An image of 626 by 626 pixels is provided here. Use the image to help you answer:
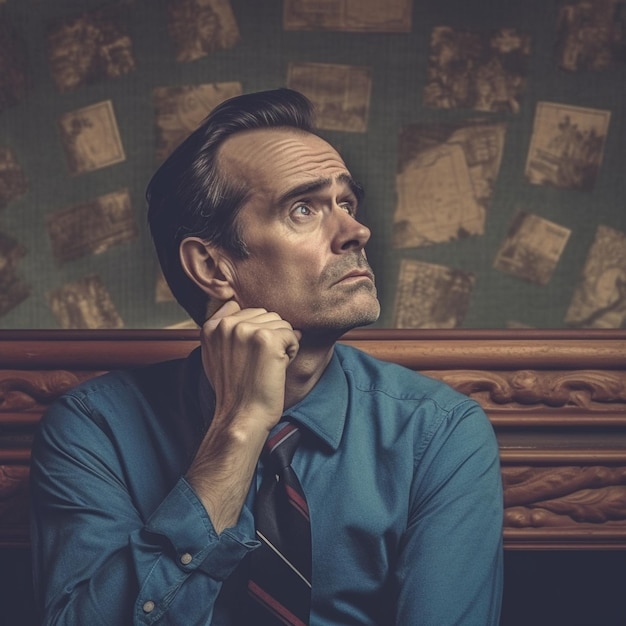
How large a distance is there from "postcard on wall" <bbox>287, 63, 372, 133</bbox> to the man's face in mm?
330

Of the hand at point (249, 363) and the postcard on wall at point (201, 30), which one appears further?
the postcard on wall at point (201, 30)

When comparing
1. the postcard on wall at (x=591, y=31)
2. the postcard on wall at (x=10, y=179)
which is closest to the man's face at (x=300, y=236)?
the postcard on wall at (x=10, y=179)

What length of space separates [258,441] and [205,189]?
1.69 feet

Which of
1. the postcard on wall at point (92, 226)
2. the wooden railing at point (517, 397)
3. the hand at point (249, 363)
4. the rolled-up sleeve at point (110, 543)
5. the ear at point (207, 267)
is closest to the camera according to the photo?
the rolled-up sleeve at point (110, 543)

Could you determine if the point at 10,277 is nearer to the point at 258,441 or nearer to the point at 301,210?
the point at 301,210

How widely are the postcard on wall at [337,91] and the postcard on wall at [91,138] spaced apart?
404mm

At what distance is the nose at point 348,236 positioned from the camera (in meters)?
1.59

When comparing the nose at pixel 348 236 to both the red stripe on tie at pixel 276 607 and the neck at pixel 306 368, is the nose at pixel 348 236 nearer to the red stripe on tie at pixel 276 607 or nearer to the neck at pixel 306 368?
the neck at pixel 306 368

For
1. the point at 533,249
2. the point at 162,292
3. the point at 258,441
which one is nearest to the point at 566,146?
the point at 533,249

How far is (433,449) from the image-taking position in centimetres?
155

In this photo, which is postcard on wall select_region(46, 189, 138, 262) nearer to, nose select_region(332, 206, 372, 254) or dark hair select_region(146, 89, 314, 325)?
dark hair select_region(146, 89, 314, 325)

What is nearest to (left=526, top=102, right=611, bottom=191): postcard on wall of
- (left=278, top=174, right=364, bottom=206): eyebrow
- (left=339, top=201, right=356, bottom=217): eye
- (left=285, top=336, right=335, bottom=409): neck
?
(left=339, top=201, right=356, bottom=217): eye

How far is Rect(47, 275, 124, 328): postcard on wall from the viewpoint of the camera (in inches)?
79.4

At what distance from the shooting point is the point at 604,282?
2.03 m
